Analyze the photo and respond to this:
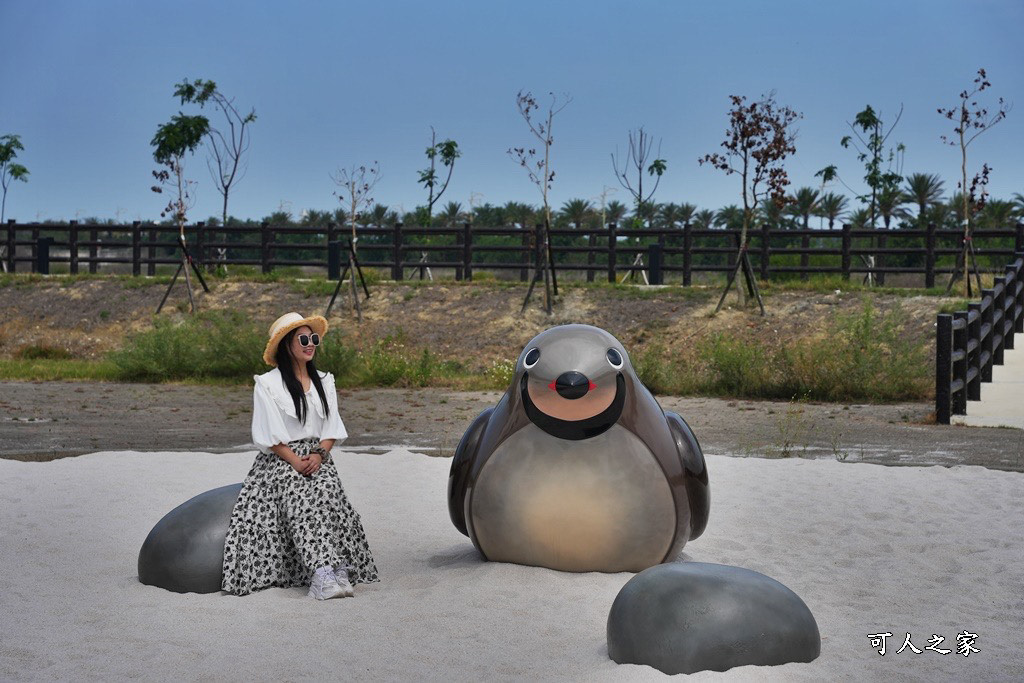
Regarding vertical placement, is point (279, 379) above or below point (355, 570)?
above

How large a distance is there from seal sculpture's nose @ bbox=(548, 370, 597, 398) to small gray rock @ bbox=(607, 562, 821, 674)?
44.0 inches

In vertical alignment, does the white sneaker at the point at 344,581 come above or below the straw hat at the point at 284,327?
below

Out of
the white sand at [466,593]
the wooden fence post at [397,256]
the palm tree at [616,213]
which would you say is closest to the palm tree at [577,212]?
the palm tree at [616,213]

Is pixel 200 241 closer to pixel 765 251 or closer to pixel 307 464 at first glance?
pixel 765 251

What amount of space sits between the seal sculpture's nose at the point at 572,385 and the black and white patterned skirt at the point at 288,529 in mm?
1273

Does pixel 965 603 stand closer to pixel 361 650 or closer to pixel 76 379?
pixel 361 650

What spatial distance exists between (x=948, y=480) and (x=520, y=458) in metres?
4.62

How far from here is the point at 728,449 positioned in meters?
11.0

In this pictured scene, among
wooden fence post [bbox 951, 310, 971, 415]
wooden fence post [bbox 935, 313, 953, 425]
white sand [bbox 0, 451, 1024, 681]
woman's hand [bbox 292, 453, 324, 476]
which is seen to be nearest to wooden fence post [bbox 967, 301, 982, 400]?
wooden fence post [bbox 951, 310, 971, 415]

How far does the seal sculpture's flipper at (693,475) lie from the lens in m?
6.03

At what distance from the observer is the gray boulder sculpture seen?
5914 mm

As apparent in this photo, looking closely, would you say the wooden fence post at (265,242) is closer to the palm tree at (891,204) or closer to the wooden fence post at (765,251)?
the wooden fence post at (765,251)

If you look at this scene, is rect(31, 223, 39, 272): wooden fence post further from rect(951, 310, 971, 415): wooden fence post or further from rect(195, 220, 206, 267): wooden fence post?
rect(951, 310, 971, 415): wooden fence post

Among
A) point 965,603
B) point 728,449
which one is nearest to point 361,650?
point 965,603
